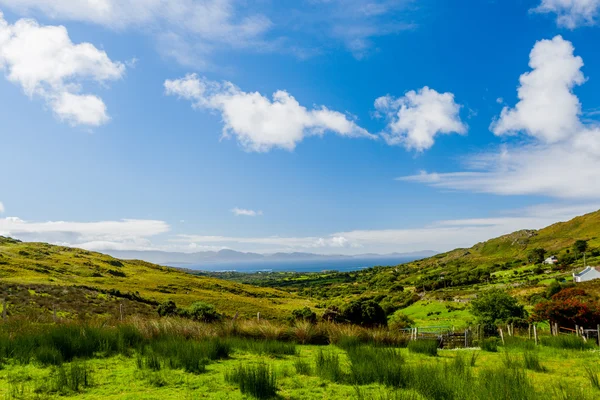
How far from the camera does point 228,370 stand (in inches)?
297

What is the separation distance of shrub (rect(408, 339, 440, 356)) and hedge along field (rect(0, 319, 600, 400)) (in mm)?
147

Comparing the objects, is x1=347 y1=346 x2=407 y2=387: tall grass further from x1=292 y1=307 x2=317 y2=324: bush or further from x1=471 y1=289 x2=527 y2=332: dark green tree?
x1=471 y1=289 x2=527 y2=332: dark green tree

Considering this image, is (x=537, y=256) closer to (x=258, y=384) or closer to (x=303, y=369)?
(x=303, y=369)

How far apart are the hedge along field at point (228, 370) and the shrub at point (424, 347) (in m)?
0.15

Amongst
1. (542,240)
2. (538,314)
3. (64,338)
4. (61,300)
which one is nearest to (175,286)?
(61,300)

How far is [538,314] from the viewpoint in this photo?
2916 cm

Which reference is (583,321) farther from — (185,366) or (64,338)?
(64,338)

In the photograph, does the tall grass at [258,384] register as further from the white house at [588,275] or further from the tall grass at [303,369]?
the white house at [588,275]

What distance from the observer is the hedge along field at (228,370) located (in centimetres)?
559

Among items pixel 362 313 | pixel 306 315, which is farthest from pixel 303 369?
pixel 362 313

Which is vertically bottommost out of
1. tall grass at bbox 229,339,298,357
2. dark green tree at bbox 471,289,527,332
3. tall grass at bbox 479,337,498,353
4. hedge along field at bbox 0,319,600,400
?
dark green tree at bbox 471,289,527,332

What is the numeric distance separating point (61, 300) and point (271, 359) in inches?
1335

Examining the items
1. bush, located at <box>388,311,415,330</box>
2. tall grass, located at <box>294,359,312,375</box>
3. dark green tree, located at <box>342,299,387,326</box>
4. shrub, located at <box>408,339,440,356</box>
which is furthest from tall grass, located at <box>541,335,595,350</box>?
dark green tree, located at <box>342,299,387,326</box>

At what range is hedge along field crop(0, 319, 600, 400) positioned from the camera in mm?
5586
